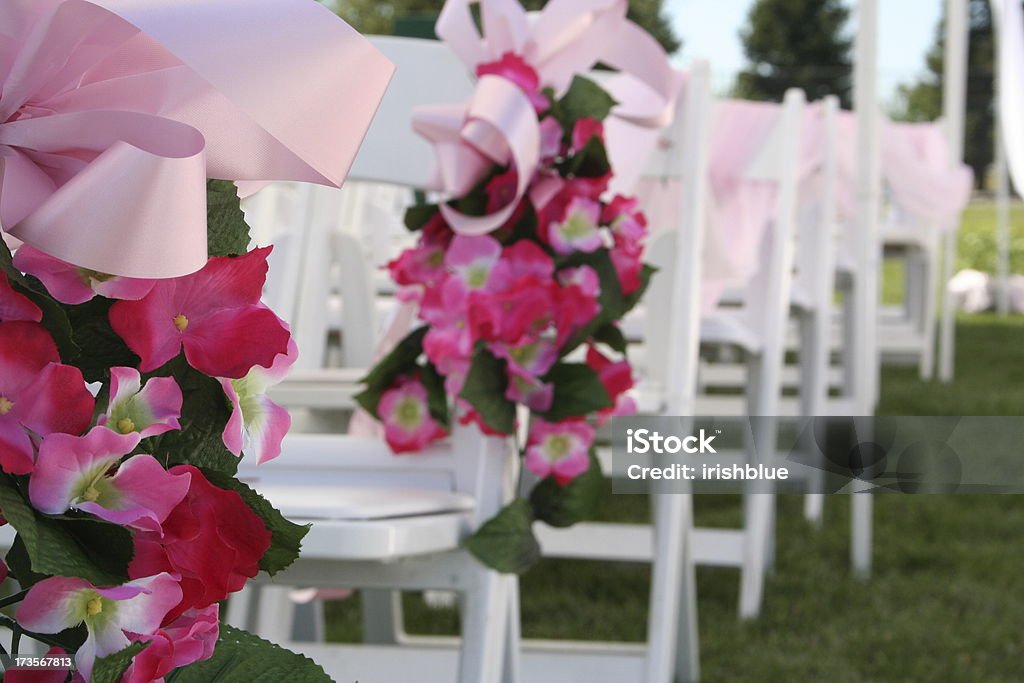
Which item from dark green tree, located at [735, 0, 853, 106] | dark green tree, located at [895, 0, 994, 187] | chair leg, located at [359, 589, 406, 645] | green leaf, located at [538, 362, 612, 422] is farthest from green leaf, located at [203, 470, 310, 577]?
dark green tree, located at [735, 0, 853, 106]

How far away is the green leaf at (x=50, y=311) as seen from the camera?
363 millimetres

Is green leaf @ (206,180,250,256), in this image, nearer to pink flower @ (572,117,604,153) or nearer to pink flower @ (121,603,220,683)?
pink flower @ (121,603,220,683)

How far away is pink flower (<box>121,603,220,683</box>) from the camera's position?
374 millimetres

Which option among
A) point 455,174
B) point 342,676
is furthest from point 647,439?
point 342,676

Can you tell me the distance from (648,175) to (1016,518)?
218 centimetres

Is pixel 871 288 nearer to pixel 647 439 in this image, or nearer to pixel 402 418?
pixel 402 418

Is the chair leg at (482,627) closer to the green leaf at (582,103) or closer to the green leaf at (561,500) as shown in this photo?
the green leaf at (561,500)

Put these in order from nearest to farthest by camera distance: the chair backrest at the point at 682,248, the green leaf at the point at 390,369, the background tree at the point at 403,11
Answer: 1. the green leaf at the point at 390,369
2. the chair backrest at the point at 682,248
3. the background tree at the point at 403,11

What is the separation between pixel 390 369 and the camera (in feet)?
4.55

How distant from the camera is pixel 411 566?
118 centimetres

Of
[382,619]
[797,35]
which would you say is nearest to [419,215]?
[382,619]

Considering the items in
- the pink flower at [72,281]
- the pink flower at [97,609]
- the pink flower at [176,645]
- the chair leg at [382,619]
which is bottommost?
the chair leg at [382,619]

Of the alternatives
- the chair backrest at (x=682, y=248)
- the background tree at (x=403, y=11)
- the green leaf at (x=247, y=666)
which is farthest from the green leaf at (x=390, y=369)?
the background tree at (x=403, y=11)

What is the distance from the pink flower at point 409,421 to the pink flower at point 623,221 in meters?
0.24
